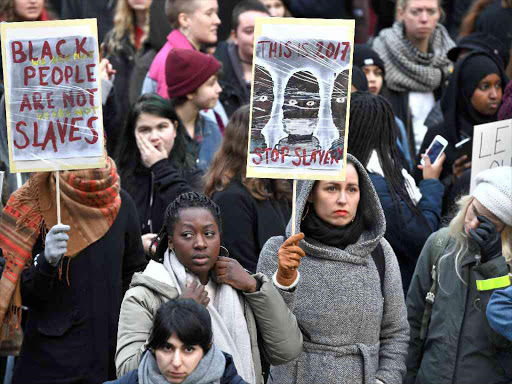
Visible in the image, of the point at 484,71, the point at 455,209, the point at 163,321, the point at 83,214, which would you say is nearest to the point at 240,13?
the point at 484,71

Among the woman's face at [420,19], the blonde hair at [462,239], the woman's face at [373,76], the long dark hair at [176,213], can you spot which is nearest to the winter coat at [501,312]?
the blonde hair at [462,239]

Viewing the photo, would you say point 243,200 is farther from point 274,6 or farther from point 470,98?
point 274,6

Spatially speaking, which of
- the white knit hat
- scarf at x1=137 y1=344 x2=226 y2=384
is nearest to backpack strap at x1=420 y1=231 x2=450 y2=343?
the white knit hat

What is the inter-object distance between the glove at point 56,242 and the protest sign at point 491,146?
258 centimetres

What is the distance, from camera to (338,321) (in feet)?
17.6

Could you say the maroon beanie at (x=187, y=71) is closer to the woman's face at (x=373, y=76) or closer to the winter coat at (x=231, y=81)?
the winter coat at (x=231, y=81)

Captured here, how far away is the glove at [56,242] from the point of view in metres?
5.43

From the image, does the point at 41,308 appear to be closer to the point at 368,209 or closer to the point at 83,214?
the point at 83,214

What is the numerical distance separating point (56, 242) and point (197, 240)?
2.87 ft

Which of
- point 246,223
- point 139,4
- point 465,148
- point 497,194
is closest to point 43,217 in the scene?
point 246,223

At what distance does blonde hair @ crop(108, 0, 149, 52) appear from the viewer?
9.89 m

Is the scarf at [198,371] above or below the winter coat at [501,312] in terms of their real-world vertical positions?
above

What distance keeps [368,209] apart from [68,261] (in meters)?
1.60

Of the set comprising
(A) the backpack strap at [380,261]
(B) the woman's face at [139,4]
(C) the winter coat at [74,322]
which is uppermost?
(B) the woman's face at [139,4]
